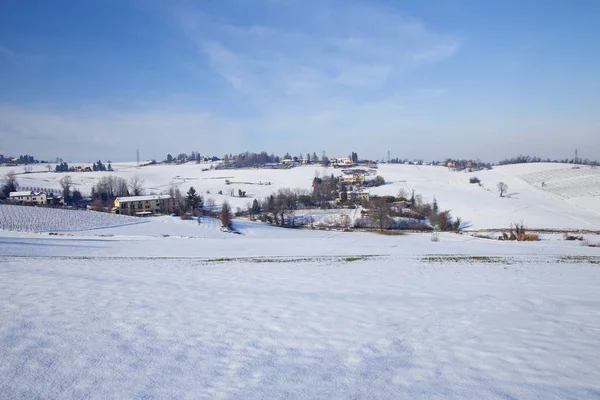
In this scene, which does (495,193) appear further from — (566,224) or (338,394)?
(338,394)

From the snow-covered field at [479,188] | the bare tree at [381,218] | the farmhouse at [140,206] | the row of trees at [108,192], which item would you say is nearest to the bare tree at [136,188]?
the row of trees at [108,192]

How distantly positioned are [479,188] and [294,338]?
106459 millimetres

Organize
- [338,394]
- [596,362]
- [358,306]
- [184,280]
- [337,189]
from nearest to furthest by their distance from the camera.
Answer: [338,394] → [596,362] → [358,306] → [184,280] → [337,189]

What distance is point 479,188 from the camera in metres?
97.5

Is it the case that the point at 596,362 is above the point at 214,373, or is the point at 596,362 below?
below

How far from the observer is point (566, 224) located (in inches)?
2066

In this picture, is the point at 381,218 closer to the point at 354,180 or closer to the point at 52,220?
the point at 52,220

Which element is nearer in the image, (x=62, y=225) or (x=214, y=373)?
(x=214, y=373)

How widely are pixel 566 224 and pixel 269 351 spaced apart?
64.4 meters

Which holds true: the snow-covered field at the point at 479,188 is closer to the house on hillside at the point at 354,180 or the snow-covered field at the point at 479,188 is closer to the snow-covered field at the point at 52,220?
the house on hillside at the point at 354,180

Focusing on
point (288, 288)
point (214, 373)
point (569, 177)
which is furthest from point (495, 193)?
point (214, 373)

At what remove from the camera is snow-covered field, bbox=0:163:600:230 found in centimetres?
6000

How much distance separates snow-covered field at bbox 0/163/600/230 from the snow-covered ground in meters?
52.1

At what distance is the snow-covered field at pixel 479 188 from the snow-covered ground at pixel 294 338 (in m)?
52.1
